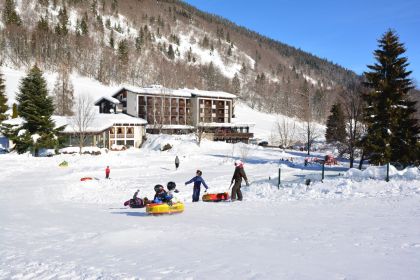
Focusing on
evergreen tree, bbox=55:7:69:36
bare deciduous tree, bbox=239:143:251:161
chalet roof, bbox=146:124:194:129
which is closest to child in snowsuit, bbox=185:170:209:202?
bare deciduous tree, bbox=239:143:251:161

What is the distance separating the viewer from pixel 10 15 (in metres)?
118

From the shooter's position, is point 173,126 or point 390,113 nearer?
point 390,113

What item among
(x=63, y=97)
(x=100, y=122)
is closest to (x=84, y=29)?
(x=63, y=97)

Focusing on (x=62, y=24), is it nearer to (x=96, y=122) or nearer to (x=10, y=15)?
(x=10, y=15)

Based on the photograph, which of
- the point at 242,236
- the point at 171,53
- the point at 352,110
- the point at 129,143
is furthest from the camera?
the point at 171,53

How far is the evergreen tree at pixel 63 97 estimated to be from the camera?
248ft

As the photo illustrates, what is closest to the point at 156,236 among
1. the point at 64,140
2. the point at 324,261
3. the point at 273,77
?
the point at 324,261

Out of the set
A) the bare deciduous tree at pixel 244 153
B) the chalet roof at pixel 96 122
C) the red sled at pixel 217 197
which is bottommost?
the red sled at pixel 217 197

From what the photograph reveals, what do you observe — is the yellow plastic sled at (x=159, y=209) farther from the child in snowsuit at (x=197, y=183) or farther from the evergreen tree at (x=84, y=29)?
the evergreen tree at (x=84, y=29)

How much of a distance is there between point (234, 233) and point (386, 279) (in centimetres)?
383

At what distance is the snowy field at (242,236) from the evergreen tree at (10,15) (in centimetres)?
11823

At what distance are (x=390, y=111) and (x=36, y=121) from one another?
122 feet

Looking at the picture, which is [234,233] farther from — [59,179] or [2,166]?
[2,166]

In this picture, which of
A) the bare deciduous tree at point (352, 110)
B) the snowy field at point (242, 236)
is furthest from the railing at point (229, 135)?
the snowy field at point (242, 236)
